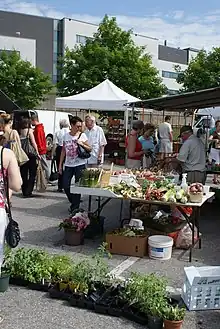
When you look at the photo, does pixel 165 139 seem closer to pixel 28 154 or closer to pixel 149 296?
pixel 28 154

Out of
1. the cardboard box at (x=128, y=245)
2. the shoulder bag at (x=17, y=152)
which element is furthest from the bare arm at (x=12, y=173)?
the shoulder bag at (x=17, y=152)

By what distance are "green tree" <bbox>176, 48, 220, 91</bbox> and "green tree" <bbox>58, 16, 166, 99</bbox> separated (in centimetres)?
384

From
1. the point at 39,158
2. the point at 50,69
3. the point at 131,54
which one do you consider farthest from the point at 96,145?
the point at 50,69

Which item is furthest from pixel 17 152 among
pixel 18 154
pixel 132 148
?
pixel 132 148

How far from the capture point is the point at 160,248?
17.7 ft

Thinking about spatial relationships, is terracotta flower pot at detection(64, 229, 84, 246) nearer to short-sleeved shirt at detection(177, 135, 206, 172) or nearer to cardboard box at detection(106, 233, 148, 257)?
cardboard box at detection(106, 233, 148, 257)

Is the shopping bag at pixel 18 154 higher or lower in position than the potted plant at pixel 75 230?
higher

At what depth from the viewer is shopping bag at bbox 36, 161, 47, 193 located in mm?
9414

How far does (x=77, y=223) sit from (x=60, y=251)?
475 millimetres

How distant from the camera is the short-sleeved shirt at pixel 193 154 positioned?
7.39 metres

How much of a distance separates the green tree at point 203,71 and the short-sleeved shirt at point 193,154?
77.6ft

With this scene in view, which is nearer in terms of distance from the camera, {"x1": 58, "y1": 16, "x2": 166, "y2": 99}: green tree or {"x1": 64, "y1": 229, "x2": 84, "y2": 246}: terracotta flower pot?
{"x1": 64, "y1": 229, "x2": 84, "y2": 246}: terracotta flower pot

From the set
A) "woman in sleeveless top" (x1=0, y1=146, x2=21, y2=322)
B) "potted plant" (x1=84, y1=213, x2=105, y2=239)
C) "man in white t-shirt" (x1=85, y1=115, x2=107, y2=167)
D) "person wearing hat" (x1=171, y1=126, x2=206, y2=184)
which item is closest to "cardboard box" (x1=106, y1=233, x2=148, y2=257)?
"potted plant" (x1=84, y1=213, x2=105, y2=239)

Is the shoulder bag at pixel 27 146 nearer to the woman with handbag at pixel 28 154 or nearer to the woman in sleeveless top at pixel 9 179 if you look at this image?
the woman with handbag at pixel 28 154
